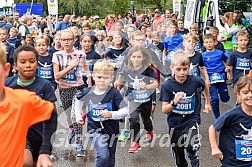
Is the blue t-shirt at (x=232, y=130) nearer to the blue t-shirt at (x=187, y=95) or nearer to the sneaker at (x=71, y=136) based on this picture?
the blue t-shirt at (x=187, y=95)

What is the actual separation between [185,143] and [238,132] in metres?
1.24

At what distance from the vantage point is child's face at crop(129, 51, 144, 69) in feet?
20.7

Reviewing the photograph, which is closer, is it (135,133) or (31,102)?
(31,102)

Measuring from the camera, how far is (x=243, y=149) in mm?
4016

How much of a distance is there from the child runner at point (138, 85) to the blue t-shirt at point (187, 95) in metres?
1.01

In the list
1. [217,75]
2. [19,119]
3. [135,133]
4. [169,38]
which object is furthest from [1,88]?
[169,38]

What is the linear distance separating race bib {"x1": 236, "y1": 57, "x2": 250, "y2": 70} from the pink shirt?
2762 millimetres

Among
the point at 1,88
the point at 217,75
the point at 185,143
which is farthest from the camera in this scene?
the point at 217,75

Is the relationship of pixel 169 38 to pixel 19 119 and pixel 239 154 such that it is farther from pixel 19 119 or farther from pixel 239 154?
pixel 19 119

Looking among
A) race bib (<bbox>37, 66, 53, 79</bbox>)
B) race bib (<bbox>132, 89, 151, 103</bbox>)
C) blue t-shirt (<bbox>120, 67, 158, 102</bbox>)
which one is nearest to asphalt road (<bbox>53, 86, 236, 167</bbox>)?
race bib (<bbox>132, 89, 151, 103</bbox>)

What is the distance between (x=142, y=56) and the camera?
6.32m

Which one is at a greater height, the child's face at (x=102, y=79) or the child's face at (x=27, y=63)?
the child's face at (x=27, y=63)

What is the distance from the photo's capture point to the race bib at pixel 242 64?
792 centimetres

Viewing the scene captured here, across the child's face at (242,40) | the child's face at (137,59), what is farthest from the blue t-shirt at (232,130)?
the child's face at (242,40)
